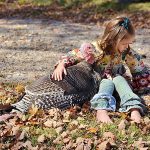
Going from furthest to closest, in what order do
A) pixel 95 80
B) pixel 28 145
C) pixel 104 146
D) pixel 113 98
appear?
pixel 95 80
pixel 113 98
pixel 28 145
pixel 104 146

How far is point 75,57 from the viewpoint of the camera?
17.4ft

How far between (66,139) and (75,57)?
4.45 feet

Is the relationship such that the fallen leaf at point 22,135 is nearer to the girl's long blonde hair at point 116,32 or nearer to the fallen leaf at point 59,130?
the fallen leaf at point 59,130

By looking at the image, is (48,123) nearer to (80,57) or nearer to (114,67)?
(80,57)

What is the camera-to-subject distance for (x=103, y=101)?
4.89 meters

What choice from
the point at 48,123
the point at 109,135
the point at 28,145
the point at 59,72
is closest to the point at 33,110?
the point at 48,123

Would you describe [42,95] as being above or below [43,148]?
above

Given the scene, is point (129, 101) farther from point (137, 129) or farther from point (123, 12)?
point (123, 12)

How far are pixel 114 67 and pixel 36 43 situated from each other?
3.54 meters

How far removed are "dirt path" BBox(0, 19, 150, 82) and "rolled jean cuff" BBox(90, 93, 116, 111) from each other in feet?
5.04

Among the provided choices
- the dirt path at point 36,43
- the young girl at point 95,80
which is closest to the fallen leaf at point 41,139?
the young girl at point 95,80

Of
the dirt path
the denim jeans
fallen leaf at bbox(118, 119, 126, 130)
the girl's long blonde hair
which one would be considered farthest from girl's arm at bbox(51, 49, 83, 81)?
the dirt path

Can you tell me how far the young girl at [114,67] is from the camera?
4848mm

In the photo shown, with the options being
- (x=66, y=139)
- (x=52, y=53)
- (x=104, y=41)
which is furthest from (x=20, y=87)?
(x=52, y=53)
